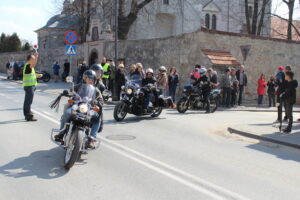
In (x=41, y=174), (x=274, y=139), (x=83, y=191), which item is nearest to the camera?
(x=83, y=191)

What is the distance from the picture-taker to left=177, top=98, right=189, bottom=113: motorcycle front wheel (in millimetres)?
14450

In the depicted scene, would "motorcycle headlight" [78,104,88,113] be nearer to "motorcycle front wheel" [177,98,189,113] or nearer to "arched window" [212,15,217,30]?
"motorcycle front wheel" [177,98,189,113]

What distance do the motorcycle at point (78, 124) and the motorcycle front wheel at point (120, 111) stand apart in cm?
444

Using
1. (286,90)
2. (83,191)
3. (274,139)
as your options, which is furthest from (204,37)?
(83,191)

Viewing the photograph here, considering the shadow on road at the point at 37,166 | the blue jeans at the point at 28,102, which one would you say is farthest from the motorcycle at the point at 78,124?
the blue jeans at the point at 28,102

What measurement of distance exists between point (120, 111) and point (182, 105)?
3.69 m

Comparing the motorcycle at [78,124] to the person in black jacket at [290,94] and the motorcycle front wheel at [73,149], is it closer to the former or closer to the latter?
the motorcycle front wheel at [73,149]

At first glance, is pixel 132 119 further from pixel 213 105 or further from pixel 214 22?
pixel 214 22

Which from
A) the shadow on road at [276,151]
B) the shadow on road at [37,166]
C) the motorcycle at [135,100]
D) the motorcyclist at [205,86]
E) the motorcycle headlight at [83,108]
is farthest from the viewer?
the motorcyclist at [205,86]

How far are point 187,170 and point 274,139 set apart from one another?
404 cm

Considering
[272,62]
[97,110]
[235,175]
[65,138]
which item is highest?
[272,62]

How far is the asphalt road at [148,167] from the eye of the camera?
16.8ft

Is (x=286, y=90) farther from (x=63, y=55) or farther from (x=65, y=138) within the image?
(x=63, y=55)

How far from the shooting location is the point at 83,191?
5035 millimetres
